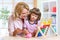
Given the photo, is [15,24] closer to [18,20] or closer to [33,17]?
[18,20]

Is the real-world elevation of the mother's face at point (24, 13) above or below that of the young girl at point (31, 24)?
above

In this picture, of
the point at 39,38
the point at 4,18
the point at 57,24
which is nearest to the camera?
the point at 39,38

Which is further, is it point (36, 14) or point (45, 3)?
point (45, 3)

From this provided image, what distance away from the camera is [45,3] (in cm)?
150

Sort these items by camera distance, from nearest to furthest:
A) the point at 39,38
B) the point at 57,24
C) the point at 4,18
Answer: the point at 39,38 < the point at 57,24 < the point at 4,18

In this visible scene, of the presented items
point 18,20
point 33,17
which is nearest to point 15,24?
point 18,20

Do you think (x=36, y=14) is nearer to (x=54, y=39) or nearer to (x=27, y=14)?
(x=27, y=14)

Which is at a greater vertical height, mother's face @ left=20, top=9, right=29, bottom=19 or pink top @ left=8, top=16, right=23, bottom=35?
mother's face @ left=20, top=9, right=29, bottom=19

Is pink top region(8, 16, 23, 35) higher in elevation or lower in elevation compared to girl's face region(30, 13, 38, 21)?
lower

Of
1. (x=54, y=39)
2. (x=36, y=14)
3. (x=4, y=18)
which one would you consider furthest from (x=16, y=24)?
(x=4, y=18)

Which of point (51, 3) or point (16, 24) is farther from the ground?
point (51, 3)

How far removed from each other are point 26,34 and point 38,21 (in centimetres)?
14

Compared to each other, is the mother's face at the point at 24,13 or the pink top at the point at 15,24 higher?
the mother's face at the point at 24,13

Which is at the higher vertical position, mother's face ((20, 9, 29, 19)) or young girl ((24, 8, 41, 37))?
mother's face ((20, 9, 29, 19))
